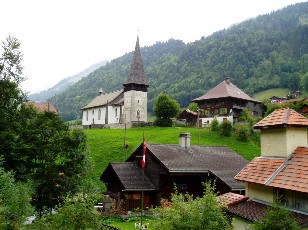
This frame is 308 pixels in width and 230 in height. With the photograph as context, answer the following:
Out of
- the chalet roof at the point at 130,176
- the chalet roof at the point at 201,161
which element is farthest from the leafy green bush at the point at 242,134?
the chalet roof at the point at 130,176

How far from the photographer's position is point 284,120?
1809cm

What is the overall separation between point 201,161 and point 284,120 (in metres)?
13.4

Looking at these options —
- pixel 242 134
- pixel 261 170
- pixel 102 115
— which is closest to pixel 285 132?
pixel 261 170

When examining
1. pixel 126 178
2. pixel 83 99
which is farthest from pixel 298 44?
pixel 126 178

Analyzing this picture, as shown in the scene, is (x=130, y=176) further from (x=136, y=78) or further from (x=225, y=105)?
(x=136, y=78)

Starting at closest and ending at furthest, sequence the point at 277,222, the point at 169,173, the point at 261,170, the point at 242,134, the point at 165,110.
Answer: the point at 277,222 → the point at 261,170 → the point at 169,173 → the point at 242,134 → the point at 165,110

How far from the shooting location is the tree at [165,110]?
62.0 metres

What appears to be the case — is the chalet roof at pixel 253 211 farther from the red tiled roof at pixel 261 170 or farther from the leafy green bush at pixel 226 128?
the leafy green bush at pixel 226 128

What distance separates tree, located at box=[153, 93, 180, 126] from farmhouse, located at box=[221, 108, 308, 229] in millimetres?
41658

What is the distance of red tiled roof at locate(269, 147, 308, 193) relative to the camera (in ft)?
51.5

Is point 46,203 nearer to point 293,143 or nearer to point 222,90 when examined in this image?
point 293,143

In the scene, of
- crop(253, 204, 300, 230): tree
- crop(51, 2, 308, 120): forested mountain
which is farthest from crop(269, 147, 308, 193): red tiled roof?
crop(51, 2, 308, 120): forested mountain

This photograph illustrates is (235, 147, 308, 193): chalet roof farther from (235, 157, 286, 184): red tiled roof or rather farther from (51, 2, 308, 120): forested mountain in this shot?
(51, 2, 308, 120): forested mountain

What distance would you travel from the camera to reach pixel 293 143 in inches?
716
